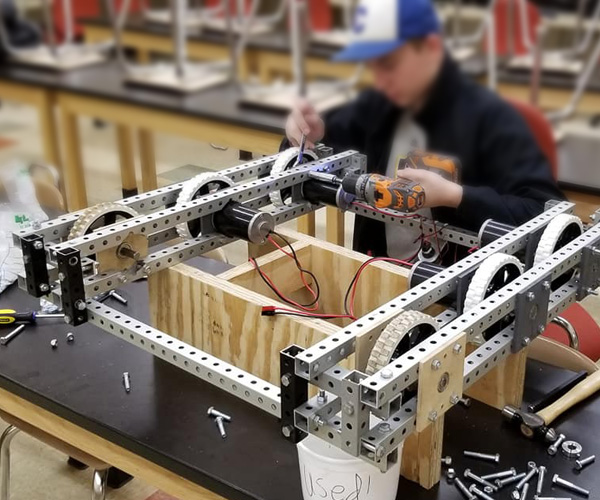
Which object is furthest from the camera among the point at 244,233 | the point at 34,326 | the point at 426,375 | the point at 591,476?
the point at 34,326

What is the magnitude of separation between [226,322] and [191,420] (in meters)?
0.14

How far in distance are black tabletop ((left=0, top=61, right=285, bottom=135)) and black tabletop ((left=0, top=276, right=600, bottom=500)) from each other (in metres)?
0.38

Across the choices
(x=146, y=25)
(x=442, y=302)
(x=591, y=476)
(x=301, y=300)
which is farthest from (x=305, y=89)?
(x=591, y=476)

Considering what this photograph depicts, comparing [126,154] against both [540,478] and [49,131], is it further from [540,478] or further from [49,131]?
[540,478]

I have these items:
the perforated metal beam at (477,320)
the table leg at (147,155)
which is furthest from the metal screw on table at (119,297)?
the perforated metal beam at (477,320)

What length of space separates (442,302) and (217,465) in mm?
342

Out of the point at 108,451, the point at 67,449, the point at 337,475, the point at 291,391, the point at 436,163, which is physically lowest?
the point at 67,449

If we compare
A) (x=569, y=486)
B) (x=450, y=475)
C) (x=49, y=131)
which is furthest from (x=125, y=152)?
(x=569, y=486)

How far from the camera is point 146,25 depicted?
2.97 ft

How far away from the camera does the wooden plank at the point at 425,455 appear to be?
3.13ft

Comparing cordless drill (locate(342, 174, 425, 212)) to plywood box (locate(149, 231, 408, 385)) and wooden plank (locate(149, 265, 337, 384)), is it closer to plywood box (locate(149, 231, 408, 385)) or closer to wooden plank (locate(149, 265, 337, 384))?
plywood box (locate(149, 231, 408, 385))

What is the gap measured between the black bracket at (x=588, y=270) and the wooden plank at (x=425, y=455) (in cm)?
31

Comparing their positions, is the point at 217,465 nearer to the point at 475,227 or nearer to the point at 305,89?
the point at 305,89

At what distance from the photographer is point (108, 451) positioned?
111 cm
